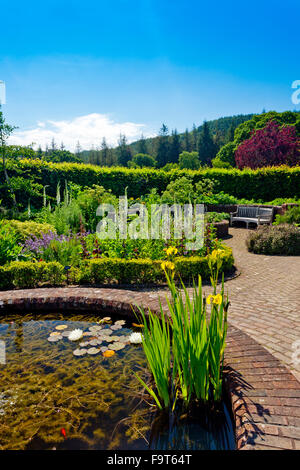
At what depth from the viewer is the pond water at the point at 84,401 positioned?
6.39ft

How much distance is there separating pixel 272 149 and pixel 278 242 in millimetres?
20612

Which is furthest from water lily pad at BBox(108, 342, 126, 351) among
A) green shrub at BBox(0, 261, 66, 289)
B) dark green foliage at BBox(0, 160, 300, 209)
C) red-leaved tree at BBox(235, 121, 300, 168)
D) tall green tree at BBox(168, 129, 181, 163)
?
tall green tree at BBox(168, 129, 181, 163)

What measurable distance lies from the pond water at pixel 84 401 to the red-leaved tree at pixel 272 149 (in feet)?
82.0

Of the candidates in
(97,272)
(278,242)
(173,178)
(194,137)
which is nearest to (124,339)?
(97,272)

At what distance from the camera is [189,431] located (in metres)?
2.00

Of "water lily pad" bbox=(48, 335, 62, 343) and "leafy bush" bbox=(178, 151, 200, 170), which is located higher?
"leafy bush" bbox=(178, 151, 200, 170)

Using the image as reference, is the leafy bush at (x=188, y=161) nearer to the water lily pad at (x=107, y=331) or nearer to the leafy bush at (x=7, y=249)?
the leafy bush at (x=7, y=249)

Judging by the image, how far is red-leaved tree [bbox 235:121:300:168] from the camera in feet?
82.0

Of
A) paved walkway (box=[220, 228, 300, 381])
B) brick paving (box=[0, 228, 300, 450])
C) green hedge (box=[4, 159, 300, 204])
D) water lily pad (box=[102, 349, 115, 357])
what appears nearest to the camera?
brick paving (box=[0, 228, 300, 450])

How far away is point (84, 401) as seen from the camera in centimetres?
230

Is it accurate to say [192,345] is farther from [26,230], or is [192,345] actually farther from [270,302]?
[26,230]

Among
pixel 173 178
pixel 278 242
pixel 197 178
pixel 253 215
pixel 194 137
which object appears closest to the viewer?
pixel 278 242

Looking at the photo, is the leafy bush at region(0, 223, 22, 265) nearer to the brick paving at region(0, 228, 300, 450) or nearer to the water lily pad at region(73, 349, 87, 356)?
the brick paving at region(0, 228, 300, 450)

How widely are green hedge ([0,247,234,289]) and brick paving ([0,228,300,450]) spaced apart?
Result: 18.4 inches
